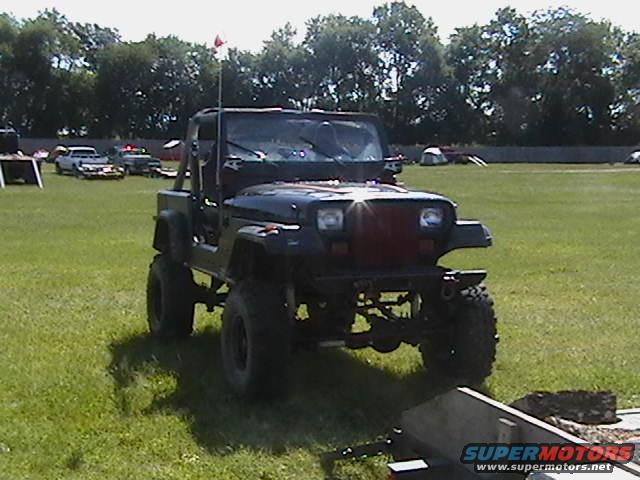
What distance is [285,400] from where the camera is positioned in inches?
244

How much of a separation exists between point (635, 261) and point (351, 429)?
9149 millimetres

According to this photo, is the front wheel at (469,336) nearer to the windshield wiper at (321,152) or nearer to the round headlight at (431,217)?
the round headlight at (431,217)

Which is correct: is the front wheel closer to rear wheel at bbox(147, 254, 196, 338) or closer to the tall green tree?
rear wheel at bbox(147, 254, 196, 338)

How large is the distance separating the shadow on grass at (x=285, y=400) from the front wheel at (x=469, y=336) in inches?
9.4

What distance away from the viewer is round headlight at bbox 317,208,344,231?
6.00 metres

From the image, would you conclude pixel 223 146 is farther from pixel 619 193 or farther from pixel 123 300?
pixel 619 193

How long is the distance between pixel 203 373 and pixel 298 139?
191cm

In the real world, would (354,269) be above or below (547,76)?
below

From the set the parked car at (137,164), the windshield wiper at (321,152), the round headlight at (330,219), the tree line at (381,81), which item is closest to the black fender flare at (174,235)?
the windshield wiper at (321,152)

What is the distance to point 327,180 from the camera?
7.32 metres

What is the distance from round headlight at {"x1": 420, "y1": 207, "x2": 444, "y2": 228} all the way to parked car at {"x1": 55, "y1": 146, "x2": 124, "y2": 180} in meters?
37.7

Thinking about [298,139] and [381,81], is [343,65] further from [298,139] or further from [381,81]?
[298,139]

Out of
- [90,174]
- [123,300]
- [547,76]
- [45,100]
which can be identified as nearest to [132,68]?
[45,100]

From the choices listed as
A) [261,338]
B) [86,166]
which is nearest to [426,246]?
[261,338]
